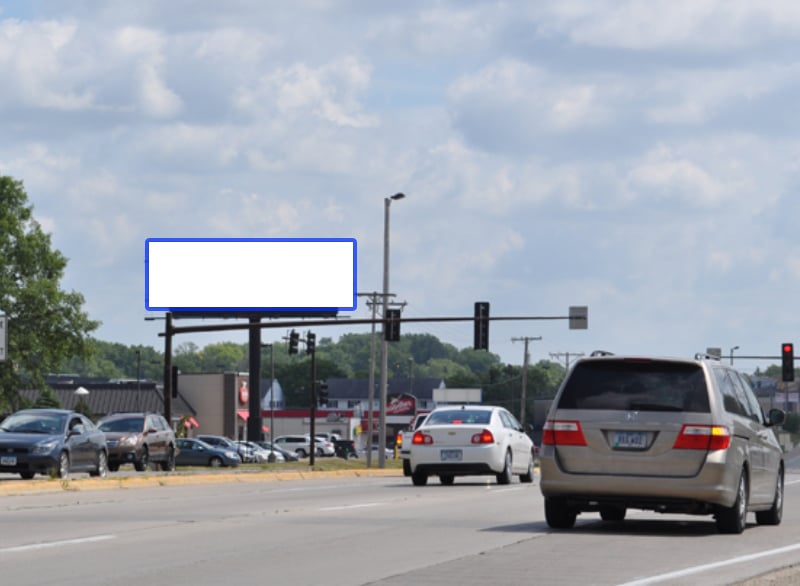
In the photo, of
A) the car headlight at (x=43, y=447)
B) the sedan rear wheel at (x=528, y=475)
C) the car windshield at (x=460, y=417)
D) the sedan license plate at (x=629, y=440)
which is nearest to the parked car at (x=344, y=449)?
the sedan rear wheel at (x=528, y=475)

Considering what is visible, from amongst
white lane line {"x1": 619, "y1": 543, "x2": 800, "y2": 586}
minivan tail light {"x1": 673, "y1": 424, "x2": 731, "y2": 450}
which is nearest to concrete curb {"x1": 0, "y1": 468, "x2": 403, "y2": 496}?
minivan tail light {"x1": 673, "y1": 424, "x2": 731, "y2": 450}

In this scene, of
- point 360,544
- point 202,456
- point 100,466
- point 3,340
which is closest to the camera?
point 360,544

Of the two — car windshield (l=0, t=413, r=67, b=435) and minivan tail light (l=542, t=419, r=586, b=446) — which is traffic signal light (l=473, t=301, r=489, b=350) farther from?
minivan tail light (l=542, t=419, r=586, b=446)

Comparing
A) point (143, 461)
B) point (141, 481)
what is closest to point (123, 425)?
point (143, 461)

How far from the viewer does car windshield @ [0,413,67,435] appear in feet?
110

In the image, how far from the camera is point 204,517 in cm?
1938

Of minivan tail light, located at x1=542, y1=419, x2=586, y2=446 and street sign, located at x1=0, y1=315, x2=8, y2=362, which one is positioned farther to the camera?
street sign, located at x1=0, y1=315, x2=8, y2=362

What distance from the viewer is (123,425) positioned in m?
41.8

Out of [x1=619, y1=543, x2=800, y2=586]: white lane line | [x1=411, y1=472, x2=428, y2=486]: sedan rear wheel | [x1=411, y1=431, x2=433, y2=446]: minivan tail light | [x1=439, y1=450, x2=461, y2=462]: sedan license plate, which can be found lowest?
[x1=619, y1=543, x2=800, y2=586]: white lane line

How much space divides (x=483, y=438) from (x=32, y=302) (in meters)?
47.8

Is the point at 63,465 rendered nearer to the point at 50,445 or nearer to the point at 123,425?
the point at 50,445

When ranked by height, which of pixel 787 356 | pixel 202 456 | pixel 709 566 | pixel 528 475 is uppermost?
pixel 787 356

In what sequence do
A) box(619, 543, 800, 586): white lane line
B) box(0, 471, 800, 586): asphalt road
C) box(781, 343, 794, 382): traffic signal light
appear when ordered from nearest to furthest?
1. box(619, 543, 800, 586): white lane line
2. box(0, 471, 800, 586): asphalt road
3. box(781, 343, 794, 382): traffic signal light

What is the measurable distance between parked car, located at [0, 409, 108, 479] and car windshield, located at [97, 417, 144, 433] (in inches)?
246
